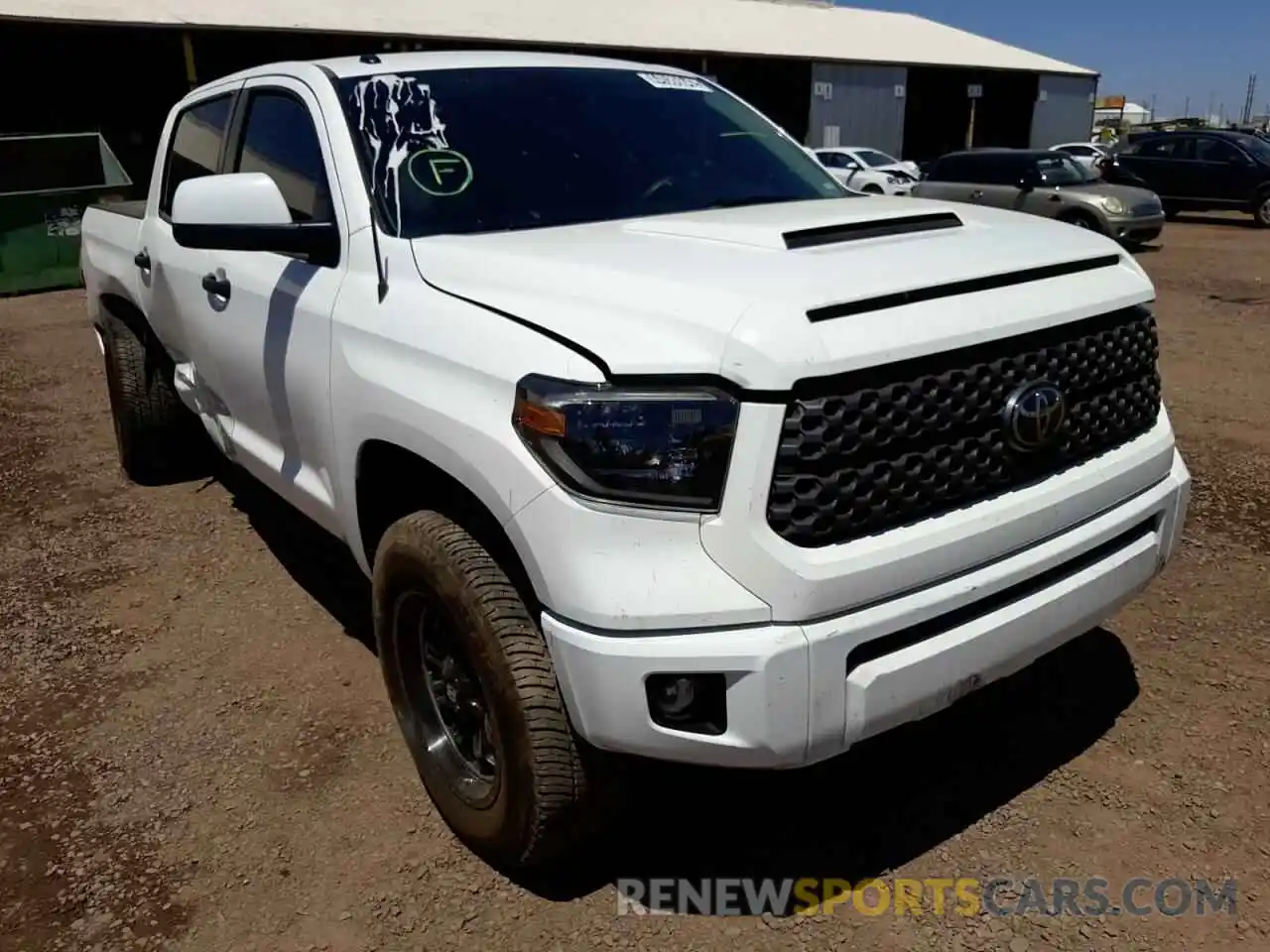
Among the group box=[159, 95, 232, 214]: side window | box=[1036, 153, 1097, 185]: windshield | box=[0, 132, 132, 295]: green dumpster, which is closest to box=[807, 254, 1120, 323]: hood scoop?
box=[159, 95, 232, 214]: side window

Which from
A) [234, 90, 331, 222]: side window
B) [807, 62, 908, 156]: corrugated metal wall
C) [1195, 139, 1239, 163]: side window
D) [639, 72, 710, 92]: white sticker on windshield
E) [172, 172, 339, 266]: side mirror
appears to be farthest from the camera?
[807, 62, 908, 156]: corrugated metal wall

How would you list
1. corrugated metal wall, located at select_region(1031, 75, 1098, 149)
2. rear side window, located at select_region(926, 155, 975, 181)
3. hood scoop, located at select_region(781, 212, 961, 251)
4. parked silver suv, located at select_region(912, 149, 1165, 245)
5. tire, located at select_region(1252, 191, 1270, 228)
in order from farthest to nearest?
corrugated metal wall, located at select_region(1031, 75, 1098, 149) < tire, located at select_region(1252, 191, 1270, 228) < rear side window, located at select_region(926, 155, 975, 181) < parked silver suv, located at select_region(912, 149, 1165, 245) < hood scoop, located at select_region(781, 212, 961, 251)

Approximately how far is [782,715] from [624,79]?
2.48 meters

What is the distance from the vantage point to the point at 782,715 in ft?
6.75

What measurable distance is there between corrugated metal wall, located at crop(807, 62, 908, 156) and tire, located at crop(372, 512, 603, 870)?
30077 millimetres

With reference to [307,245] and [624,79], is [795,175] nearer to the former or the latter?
[624,79]

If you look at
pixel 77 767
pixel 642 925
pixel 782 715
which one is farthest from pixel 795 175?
pixel 77 767

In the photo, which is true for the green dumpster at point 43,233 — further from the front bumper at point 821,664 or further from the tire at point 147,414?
the front bumper at point 821,664

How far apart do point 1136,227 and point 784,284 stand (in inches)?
566

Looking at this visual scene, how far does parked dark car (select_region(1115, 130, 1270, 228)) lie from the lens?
1925 centimetres

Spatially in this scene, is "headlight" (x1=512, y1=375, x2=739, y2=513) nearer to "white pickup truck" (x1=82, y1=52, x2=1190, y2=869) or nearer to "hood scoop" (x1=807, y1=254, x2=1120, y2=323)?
"white pickup truck" (x1=82, y1=52, x2=1190, y2=869)

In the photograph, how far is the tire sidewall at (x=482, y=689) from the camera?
2326 mm

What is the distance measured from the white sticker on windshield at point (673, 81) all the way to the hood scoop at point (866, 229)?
142cm

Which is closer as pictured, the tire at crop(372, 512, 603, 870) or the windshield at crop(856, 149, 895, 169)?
the tire at crop(372, 512, 603, 870)
